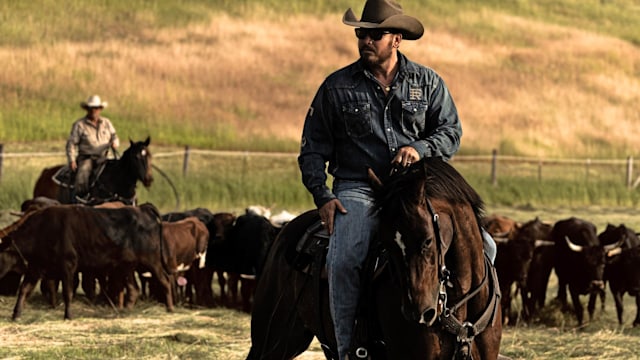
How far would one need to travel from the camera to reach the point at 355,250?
21.5 feet

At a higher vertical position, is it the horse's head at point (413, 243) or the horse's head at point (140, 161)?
the horse's head at point (413, 243)

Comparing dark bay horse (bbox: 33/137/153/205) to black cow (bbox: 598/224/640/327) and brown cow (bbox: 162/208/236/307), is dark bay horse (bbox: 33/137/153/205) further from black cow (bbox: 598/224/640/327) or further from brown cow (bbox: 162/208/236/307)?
black cow (bbox: 598/224/640/327)

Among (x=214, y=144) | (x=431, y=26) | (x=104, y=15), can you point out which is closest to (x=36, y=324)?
(x=214, y=144)

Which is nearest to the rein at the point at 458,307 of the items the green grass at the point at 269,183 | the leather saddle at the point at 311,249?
the leather saddle at the point at 311,249

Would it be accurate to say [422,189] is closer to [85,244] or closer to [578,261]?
[85,244]

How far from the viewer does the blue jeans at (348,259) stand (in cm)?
654

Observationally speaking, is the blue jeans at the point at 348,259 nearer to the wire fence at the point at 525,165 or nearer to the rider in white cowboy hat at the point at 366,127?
the rider in white cowboy hat at the point at 366,127

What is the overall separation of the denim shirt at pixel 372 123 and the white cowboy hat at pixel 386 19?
180 mm

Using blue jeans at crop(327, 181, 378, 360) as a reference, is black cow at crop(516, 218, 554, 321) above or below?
below

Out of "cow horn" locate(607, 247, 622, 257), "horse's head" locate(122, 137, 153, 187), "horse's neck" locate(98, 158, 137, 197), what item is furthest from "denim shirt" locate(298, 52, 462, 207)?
"horse's neck" locate(98, 158, 137, 197)

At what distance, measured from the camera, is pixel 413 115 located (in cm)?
665

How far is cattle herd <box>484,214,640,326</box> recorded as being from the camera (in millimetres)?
15445

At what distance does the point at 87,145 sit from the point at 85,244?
2.87 metres

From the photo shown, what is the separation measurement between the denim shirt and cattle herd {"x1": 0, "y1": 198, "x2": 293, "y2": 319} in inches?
300
